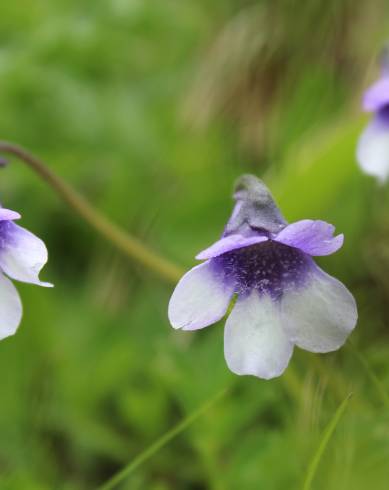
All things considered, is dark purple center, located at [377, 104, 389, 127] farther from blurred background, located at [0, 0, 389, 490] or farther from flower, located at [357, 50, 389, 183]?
blurred background, located at [0, 0, 389, 490]

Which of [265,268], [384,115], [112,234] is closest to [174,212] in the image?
[112,234]

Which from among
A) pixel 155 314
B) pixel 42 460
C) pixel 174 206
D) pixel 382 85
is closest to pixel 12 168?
pixel 174 206

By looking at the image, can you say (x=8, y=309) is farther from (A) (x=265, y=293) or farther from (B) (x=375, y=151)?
(B) (x=375, y=151)

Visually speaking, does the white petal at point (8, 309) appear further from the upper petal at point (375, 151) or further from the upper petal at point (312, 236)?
the upper petal at point (375, 151)

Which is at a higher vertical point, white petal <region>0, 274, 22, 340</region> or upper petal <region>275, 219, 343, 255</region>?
upper petal <region>275, 219, 343, 255</region>

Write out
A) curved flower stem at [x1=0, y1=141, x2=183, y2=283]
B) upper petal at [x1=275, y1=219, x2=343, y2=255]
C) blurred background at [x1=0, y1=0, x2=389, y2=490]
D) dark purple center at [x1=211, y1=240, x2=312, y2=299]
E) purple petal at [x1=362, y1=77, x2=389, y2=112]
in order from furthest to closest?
curved flower stem at [x1=0, y1=141, x2=183, y2=283] → blurred background at [x1=0, y1=0, x2=389, y2=490] → purple petal at [x1=362, y1=77, x2=389, y2=112] → dark purple center at [x1=211, y1=240, x2=312, y2=299] → upper petal at [x1=275, y1=219, x2=343, y2=255]

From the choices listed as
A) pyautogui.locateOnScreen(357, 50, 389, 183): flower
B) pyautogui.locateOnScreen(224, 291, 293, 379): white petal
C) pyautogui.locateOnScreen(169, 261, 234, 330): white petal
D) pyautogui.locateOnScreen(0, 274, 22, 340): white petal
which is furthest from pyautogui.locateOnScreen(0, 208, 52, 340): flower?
pyautogui.locateOnScreen(357, 50, 389, 183): flower
